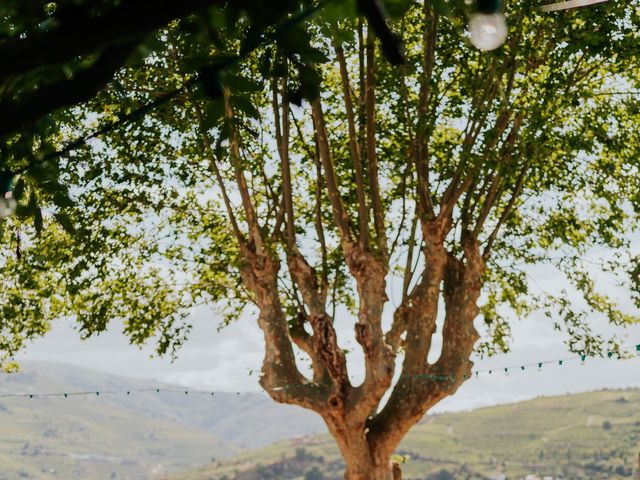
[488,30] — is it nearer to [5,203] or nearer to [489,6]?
[489,6]

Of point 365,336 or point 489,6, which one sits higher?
point 365,336

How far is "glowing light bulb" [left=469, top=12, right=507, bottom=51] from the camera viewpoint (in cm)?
179

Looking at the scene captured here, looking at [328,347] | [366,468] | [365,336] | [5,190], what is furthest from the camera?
[328,347]

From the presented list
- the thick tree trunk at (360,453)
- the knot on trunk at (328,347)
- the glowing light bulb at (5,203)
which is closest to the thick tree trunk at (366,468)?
the thick tree trunk at (360,453)

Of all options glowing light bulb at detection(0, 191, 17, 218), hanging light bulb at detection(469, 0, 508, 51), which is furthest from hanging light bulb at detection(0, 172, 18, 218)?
hanging light bulb at detection(469, 0, 508, 51)

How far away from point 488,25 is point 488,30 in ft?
0.04

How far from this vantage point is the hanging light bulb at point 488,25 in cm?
179

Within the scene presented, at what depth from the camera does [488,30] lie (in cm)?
180

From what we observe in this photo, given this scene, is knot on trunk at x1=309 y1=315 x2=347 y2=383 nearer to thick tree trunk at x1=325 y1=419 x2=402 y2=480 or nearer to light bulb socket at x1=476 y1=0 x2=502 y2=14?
thick tree trunk at x1=325 y1=419 x2=402 y2=480

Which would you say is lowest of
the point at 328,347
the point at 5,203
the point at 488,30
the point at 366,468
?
the point at 366,468

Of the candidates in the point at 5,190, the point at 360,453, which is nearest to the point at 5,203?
the point at 5,190

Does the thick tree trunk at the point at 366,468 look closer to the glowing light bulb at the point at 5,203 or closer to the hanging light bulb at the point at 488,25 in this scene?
the glowing light bulb at the point at 5,203

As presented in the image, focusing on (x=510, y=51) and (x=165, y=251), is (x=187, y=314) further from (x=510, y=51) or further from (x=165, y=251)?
(x=510, y=51)

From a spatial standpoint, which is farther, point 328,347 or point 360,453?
point 328,347
